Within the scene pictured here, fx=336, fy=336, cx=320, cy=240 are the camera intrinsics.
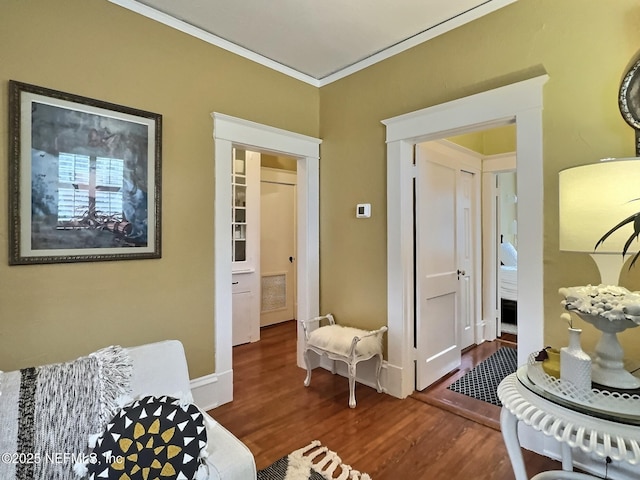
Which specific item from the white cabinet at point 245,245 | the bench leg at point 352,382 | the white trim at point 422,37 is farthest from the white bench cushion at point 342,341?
the white trim at point 422,37

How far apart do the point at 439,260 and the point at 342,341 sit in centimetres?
116

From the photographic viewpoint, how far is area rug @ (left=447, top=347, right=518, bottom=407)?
2.74m

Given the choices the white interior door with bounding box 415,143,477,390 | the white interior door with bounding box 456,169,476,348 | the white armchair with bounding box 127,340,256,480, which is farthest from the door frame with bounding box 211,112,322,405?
the white interior door with bounding box 456,169,476,348

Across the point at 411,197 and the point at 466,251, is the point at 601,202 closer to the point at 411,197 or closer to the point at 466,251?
the point at 411,197

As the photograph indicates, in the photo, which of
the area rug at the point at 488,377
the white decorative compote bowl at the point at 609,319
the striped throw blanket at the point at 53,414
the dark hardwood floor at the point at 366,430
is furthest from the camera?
the area rug at the point at 488,377

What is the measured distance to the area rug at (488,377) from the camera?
108 inches

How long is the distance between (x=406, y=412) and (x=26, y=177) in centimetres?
285

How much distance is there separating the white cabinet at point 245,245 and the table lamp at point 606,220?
11.2ft

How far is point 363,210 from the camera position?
297 cm

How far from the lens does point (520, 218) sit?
6.87 ft

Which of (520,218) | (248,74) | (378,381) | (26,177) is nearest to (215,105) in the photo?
(248,74)

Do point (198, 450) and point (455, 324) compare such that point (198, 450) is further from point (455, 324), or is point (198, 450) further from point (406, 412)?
point (455, 324)

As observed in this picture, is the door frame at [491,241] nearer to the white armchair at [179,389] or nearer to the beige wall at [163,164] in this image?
the beige wall at [163,164]

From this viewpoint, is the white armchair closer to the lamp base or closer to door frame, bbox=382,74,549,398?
the lamp base
